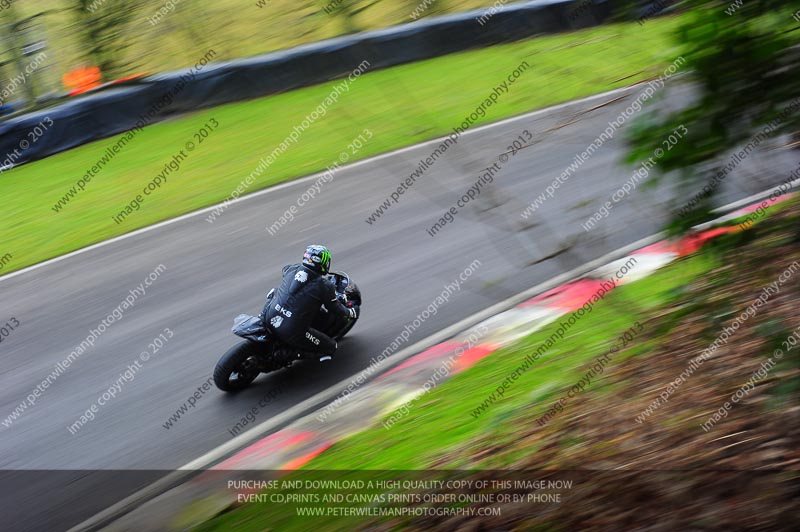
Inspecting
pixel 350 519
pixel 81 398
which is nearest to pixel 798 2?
pixel 350 519

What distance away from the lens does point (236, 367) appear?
8.77 m

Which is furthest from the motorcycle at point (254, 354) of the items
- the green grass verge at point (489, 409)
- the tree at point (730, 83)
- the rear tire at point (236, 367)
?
the tree at point (730, 83)

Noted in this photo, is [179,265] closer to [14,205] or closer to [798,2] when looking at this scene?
[14,205]

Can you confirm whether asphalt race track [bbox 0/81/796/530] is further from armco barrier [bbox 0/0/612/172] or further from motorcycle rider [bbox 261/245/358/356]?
armco barrier [bbox 0/0/612/172]

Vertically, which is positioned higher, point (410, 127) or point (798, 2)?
point (798, 2)

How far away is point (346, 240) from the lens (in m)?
12.4

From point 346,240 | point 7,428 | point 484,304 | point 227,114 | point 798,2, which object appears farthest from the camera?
point 227,114

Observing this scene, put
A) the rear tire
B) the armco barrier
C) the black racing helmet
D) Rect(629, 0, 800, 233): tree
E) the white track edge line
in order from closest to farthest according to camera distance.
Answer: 1. Rect(629, 0, 800, 233): tree
2. the rear tire
3. the black racing helmet
4. the white track edge line
5. the armco barrier

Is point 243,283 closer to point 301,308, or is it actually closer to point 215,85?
point 301,308

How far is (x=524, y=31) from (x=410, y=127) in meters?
1.19

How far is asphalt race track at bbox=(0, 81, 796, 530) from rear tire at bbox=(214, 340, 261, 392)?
5.6 inches

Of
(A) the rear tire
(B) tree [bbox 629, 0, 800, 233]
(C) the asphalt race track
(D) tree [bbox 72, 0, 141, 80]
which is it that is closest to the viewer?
(B) tree [bbox 629, 0, 800, 233]

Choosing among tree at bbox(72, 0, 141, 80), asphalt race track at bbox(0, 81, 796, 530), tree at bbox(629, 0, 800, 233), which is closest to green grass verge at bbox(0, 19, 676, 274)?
asphalt race track at bbox(0, 81, 796, 530)

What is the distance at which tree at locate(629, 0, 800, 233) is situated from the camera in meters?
3.86
